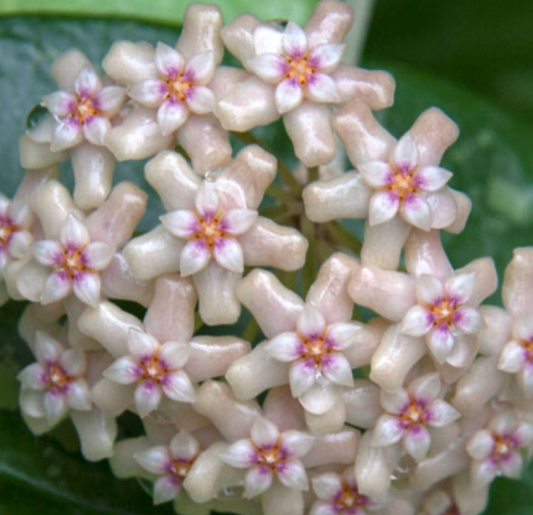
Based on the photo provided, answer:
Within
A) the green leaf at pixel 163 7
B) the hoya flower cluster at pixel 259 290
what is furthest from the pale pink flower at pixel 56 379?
the green leaf at pixel 163 7

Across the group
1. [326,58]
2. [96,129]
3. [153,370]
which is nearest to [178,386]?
[153,370]

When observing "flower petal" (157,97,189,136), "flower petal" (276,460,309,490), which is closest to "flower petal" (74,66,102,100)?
"flower petal" (157,97,189,136)

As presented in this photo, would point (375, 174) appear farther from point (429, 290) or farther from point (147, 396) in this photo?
point (147, 396)

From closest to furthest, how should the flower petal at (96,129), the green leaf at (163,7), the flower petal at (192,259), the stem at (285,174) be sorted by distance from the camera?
the flower petal at (192,259), the flower petal at (96,129), the stem at (285,174), the green leaf at (163,7)

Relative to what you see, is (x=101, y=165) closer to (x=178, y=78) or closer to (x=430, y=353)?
(x=178, y=78)

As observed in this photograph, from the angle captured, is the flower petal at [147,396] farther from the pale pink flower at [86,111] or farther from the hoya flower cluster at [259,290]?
the pale pink flower at [86,111]

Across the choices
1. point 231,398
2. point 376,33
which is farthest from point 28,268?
point 376,33
